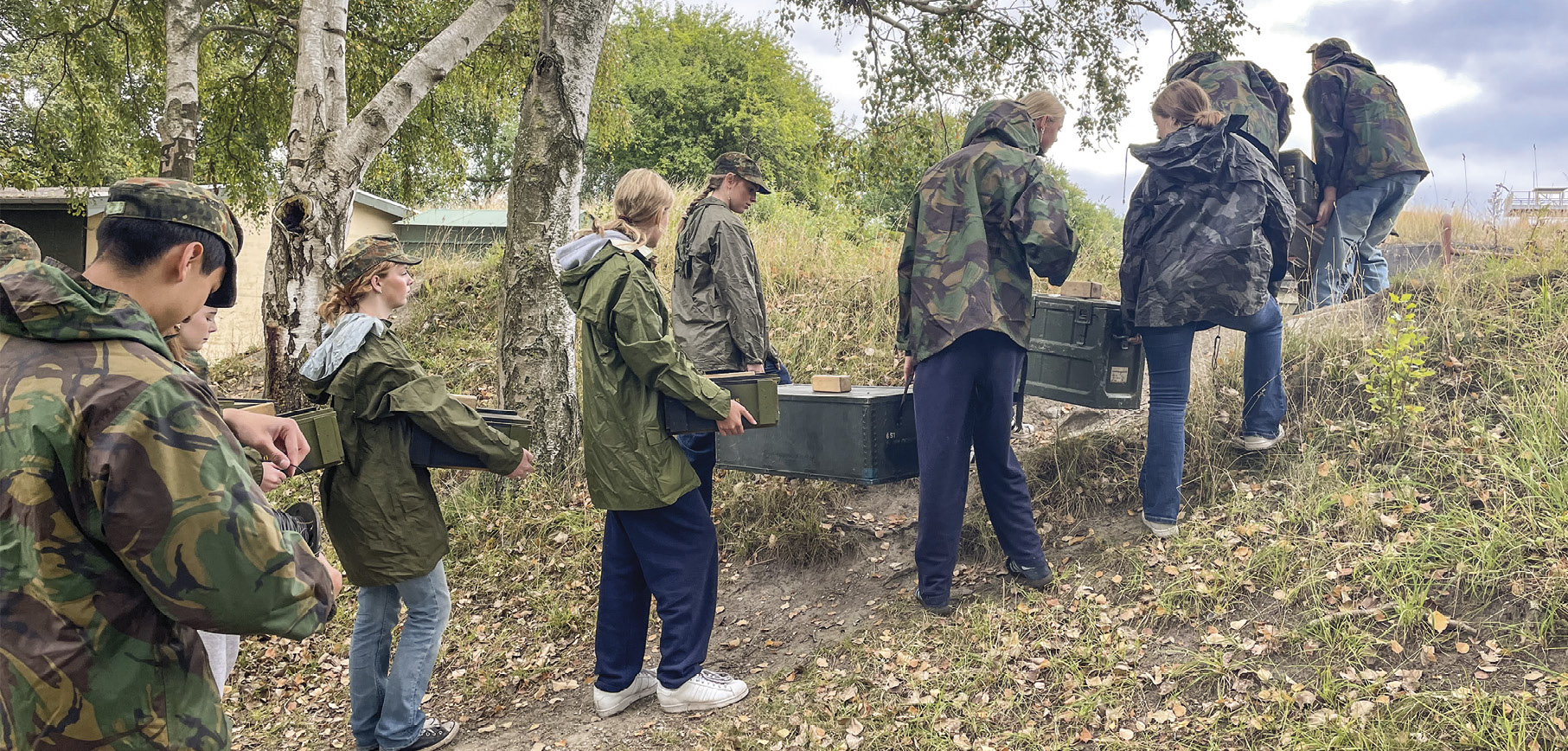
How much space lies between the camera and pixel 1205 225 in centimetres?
415

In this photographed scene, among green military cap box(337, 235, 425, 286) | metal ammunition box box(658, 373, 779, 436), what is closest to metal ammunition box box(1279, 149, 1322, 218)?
metal ammunition box box(658, 373, 779, 436)

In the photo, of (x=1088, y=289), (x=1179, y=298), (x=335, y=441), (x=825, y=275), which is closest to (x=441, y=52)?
(x=825, y=275)

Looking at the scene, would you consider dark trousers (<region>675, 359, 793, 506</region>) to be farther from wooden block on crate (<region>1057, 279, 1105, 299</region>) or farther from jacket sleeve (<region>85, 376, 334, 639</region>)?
jacket sleeve (<region>85, 376, 334, 639</region>)

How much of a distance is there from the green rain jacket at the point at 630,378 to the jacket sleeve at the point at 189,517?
187 cm

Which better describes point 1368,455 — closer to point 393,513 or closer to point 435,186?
point 393,513

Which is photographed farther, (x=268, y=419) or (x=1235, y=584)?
(x=1235, y=584)

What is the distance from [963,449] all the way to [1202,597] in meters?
1.14

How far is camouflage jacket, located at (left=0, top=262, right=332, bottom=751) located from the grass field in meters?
2.30

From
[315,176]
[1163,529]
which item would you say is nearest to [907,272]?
[1163,529]

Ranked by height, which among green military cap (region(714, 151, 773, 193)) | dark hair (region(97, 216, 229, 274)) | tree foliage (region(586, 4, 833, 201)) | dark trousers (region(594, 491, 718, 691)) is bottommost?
dark trousers (region(594, 491, 718, 691))

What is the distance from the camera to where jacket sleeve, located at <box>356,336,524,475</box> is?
11.1 ft

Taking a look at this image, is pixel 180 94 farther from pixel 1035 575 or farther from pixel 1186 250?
pixel 1186 250

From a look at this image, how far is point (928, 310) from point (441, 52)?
4751 mm

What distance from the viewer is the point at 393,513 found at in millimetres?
3473
